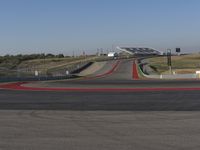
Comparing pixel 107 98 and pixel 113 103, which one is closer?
pixel 113 103
